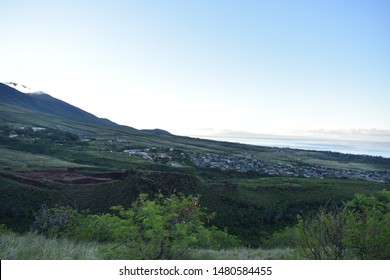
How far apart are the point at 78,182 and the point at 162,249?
40067 mm

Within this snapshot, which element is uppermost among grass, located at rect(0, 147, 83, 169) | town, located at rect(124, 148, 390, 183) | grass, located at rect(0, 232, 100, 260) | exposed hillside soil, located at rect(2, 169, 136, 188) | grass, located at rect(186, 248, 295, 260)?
grass, located at rect(0, 232, 100, 260)

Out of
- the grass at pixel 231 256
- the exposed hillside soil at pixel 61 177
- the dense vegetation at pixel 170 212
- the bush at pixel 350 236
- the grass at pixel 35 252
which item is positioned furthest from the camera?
the exposed hillside soil at pixel 61 177

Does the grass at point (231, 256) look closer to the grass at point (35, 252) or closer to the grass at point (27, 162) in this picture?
→ the grass at point (35, 252)

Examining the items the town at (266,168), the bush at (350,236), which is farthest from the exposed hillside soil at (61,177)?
the bush at (350,236)

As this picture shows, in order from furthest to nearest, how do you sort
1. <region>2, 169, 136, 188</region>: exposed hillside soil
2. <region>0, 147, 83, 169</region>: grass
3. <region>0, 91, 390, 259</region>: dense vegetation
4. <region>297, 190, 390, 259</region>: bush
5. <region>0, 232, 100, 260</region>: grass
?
<region>0, 147, 83, 169</region>: grass → <region>2, 169, 136, 188</region>: exposed hillside soil → <region>0, 91, 390, 259</region>: dense vegetation → <region>297, 190, 390, 259</region>: bush → <region>0, 232, 100, 260</region>: grass

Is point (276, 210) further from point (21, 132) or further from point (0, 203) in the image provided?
point (21, 132)

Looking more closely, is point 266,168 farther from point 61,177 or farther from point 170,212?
point 170,212

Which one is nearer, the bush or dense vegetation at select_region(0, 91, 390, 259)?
the bush

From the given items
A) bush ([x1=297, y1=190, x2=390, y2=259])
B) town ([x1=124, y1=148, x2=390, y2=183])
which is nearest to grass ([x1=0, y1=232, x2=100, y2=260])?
bush ([x1=297, y1=190, x2=390, y2=259])

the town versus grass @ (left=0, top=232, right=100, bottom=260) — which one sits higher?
grass @ (left=0, top=232, right=100, bottom=260)

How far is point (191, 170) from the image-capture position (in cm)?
7338

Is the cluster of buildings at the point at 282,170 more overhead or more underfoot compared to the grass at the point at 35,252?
more underfoot

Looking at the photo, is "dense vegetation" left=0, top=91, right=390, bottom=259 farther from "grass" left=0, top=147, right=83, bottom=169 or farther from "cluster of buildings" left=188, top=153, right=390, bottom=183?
"cluster of buildings" left=188, top=153, right=390, bottom=183
